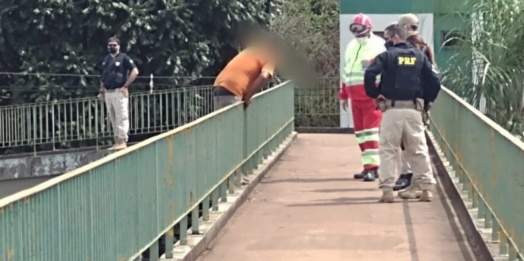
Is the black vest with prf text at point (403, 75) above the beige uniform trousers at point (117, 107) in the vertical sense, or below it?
above

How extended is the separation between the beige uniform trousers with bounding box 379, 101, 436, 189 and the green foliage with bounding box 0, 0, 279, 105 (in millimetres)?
12797

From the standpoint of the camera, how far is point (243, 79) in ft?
42.0

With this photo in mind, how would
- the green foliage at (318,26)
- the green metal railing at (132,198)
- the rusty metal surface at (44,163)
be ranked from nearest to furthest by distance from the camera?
the green metal railing at (132,198), the rusty metal surface at (44,163), the green foliage at (318,26)

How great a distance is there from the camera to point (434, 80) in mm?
11570

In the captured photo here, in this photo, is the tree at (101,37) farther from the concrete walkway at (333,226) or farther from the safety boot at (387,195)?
the safety boot at (387,195)

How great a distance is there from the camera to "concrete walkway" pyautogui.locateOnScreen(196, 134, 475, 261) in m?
9.27

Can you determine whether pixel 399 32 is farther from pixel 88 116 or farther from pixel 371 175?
pixel 88 116

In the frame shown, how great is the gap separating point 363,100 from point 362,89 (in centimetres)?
15

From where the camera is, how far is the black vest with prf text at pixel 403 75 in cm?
1140

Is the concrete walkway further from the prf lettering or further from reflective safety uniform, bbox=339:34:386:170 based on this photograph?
the prf lettering

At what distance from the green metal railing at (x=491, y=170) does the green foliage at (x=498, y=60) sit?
349 centimetres

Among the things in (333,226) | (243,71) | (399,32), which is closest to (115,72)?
(243,71)

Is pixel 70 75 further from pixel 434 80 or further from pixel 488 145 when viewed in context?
pixel 488 145

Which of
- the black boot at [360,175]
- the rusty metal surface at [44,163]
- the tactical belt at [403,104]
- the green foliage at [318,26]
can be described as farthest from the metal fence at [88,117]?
the tactical belt at [403,104]
